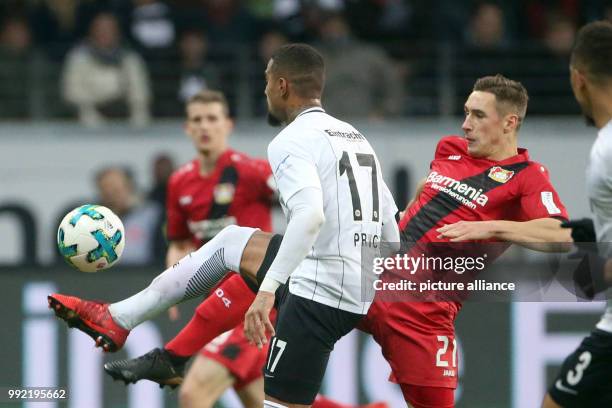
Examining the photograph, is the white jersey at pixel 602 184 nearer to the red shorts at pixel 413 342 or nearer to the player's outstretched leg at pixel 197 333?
the red shorts at pixel 413 342

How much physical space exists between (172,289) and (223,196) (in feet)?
6.73

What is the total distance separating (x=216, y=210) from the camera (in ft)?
27.8

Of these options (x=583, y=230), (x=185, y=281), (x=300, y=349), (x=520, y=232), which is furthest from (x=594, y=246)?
(x=185, y=281)

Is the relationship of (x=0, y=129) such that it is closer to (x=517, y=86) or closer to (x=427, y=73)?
(x=427, y=73)

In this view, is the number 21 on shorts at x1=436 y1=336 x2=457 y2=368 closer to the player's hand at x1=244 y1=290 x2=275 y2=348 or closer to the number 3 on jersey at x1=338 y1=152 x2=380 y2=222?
the number 3 on jersey at x1=338 y1=152 x2=380 y2=222

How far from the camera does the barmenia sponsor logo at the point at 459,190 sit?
654cm

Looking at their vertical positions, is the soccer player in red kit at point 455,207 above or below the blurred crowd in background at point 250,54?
below

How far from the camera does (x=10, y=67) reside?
1252 centimetres

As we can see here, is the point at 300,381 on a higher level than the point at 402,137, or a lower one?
lower

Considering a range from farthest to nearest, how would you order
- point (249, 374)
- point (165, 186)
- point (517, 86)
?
point (165, 186)
point (249, 374)
point (517, 86)

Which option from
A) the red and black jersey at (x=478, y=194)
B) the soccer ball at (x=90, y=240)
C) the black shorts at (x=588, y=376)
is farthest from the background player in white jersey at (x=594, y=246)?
the soccer ball at (x=90, y=240)

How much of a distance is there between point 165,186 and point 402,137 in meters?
2.39

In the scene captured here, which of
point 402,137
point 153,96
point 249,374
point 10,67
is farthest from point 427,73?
point 249,374

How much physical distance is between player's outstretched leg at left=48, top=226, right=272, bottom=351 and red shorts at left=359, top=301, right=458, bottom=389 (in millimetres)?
723
